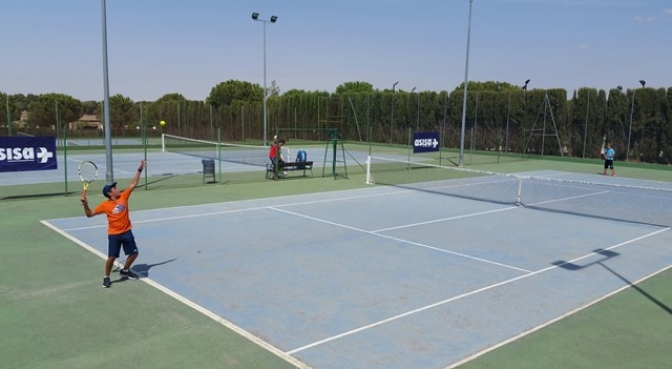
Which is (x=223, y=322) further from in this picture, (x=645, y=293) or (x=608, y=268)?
(x=608, y=268)

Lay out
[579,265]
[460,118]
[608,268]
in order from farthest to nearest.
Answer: [460,118], [579,265], [608,268]

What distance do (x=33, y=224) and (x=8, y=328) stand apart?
706 centimetres

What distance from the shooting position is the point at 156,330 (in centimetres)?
689

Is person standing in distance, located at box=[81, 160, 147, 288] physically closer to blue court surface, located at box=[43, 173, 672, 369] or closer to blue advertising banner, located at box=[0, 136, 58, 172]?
blue court surface, located at box=[43, 173, 672, 369]

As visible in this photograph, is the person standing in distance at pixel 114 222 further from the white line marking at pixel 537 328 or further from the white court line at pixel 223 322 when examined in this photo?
the white line marking at pixel 537 328

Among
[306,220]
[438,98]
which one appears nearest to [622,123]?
[438,98]

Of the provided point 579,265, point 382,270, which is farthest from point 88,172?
point 579,265

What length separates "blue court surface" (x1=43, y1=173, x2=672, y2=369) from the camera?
6.85 metres

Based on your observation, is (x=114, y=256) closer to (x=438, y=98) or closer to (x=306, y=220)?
(x=306, y=220)

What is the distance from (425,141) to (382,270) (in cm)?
1967

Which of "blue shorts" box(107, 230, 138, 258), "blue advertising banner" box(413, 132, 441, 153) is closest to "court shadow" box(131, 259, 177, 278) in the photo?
"blue shorts" box(107, 230, 138, 258)

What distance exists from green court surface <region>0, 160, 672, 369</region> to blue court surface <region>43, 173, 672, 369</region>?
27 centimetres

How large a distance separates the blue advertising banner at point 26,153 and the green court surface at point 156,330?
7.39 m

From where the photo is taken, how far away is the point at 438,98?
47.3 m
